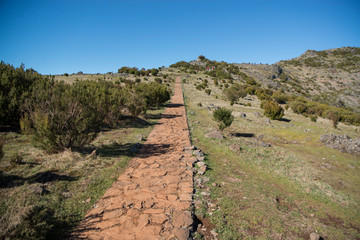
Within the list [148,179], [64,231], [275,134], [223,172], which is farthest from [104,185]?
[275,134]

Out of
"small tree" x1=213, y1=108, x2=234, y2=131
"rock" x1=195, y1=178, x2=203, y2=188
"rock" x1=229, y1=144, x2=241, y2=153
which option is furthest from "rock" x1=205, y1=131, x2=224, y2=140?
Result: "rock" x1=195, y1=178, x2=203, y2=188

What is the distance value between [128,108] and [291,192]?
35.2ft

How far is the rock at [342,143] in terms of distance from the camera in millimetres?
11039

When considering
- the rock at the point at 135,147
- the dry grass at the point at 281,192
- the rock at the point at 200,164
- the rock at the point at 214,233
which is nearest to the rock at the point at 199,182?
the dry grass at the point at 281,192

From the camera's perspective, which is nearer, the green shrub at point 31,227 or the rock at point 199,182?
the green shrub at point 31,227

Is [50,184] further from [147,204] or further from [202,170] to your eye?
[202,170]

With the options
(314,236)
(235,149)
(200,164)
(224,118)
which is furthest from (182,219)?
(224,118)

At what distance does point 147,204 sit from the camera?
4.07m

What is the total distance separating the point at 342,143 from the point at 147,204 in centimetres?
1385

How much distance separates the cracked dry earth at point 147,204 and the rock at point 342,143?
10890mm

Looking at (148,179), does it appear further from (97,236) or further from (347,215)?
(347,215)

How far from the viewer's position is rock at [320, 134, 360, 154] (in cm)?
1104

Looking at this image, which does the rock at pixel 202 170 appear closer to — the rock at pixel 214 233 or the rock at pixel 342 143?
the rock at pixel 214 233

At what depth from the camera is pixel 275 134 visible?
14.1m
